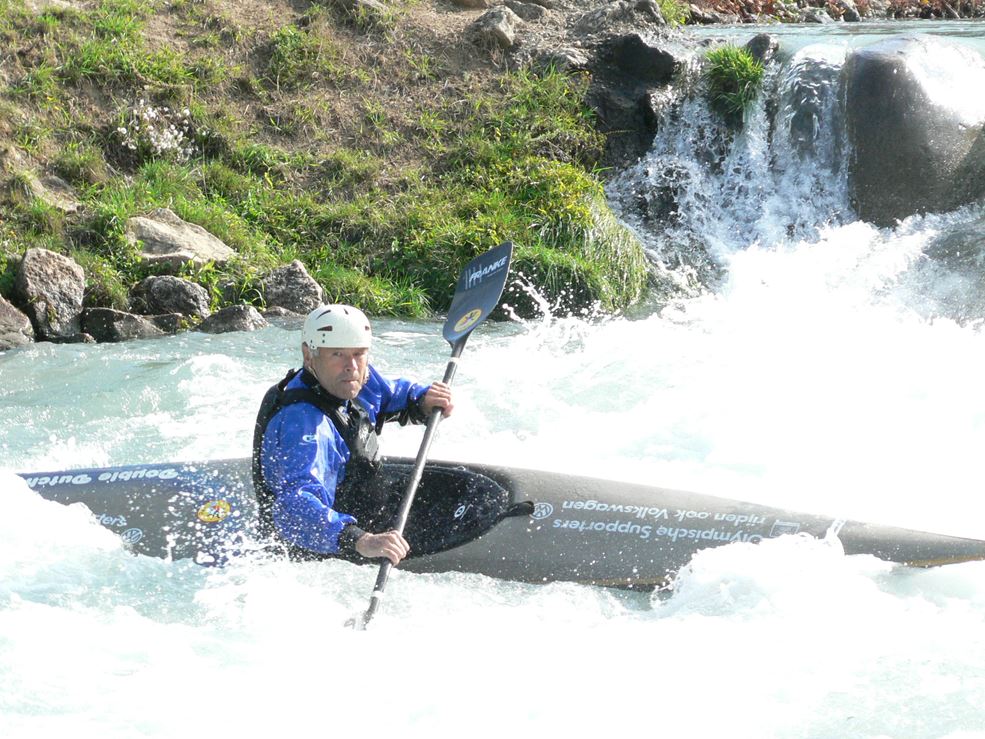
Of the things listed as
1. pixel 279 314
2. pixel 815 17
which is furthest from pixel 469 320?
pixel 815 17

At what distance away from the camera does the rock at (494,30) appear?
36.8 feet

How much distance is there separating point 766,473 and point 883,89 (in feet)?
16.2

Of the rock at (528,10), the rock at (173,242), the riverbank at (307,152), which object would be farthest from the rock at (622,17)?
the rock at (173,242)

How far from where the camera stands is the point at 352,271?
31.0ft

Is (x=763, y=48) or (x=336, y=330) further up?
(x=763, y=48)

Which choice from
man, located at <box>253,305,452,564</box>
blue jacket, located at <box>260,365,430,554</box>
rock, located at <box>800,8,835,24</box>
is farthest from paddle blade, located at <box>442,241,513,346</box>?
rock, located at <box>800,8,835,24</box>

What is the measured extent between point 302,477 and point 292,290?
492 centimetres

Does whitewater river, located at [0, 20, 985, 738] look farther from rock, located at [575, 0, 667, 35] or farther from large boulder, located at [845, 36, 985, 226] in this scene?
rock, located at [575, 0, 667, 35]

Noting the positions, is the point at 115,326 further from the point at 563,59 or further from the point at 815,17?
the point at 815,17

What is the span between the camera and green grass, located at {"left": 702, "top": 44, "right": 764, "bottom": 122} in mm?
10586

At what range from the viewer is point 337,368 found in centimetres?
425

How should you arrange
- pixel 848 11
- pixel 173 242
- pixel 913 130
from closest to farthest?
pixel 173 242 → pixel 913 130 → pixel 848 11

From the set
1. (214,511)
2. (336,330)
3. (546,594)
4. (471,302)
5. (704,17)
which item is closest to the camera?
(336,330)

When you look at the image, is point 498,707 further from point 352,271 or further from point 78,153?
point 78,153
